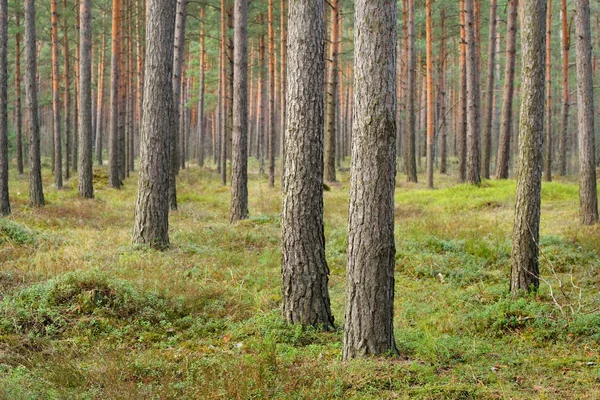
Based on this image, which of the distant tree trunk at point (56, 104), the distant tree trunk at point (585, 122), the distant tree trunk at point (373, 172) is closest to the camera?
the distant tree trunk at point (373, 172)

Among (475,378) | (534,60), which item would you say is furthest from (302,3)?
(475,378)

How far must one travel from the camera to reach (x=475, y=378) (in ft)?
15.4

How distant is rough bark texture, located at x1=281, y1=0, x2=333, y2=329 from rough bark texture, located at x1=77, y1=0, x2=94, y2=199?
13023 mm

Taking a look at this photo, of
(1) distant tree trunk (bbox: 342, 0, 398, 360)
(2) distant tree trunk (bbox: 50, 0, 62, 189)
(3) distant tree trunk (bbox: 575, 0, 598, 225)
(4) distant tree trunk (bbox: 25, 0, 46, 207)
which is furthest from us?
(2) distant tree trunk (bbox: 50, 0, 62, 189)

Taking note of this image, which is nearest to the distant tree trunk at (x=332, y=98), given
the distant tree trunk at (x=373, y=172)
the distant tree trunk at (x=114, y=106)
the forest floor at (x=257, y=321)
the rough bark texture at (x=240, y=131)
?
the rough bark texture at (x=240, y=131)

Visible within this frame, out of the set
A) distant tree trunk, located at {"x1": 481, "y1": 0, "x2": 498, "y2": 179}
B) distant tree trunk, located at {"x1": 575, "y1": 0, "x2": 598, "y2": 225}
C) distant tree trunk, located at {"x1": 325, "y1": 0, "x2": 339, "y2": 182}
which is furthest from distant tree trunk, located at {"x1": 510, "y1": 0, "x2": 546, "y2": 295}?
distant tree trunk, located at {"x1": 481, "y1": 0, "x2": 498, "y2": 179}

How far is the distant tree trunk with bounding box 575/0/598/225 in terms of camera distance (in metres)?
11.8

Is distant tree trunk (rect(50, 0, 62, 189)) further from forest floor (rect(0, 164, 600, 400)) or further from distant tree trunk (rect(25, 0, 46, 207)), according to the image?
forest floor (rect(0, 164, 600, 400))

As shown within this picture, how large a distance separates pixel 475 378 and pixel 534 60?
465 centimetres

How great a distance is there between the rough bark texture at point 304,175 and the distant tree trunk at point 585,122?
7.99m

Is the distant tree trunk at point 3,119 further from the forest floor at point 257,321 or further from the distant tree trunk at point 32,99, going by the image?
the forest floor at point 257,321

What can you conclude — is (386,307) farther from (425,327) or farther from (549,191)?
(549,191)

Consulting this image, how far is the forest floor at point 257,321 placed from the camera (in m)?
4.50

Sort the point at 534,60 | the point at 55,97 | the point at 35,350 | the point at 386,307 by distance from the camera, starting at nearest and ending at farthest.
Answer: the point at 386,307 → the point at 35,350 → the point at 534,60 → the point at 55,97
